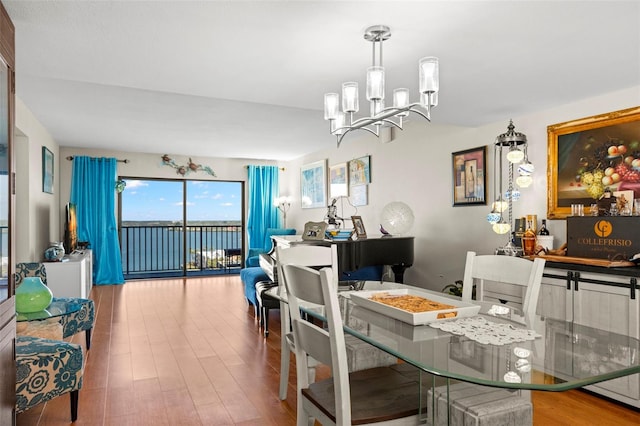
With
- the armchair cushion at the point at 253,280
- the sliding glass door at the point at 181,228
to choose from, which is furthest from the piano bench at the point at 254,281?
the sliding glass door at the point at 181,228

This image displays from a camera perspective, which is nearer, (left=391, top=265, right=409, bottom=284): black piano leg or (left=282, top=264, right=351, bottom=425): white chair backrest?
(left=282, top=264, right=351, bottom=425): white chair backrest

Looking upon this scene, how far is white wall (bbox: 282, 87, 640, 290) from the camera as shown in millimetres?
3750

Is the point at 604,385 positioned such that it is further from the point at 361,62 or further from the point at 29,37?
the point at 29,37

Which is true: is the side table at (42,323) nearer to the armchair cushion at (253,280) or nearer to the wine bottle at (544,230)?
the armchair cushion at (253,280)

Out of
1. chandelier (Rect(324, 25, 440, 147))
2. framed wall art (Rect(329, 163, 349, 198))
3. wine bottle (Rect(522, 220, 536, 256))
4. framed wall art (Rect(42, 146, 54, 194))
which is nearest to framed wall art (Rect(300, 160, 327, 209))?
framed wall art (Rect(329, 163, 349, 198))

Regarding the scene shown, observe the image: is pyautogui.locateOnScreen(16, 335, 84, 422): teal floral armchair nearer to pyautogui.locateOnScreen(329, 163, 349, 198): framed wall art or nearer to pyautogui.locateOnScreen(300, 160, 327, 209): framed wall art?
pyautogui.locateOnScreen(329, 163, 349, 198): framed wall art

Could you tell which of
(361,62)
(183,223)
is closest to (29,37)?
(361,62)

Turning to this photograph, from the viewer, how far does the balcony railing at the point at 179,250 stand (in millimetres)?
8883

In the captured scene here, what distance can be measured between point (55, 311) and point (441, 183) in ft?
12.8

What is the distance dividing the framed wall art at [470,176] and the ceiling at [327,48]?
0.49 meters

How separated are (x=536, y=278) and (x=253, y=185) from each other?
23.9 ft

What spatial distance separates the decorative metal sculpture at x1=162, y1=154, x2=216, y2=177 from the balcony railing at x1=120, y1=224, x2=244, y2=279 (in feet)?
3.76

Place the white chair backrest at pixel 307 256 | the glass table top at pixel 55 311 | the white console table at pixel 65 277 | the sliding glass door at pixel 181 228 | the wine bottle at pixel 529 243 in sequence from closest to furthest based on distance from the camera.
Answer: the white chair backrest at pixel 307 256
the glass table top at pixel 55 311
the wine bottle at pixel 529 243
the white console table at pixel 65 277
the sliding glass door at pixel 181 228

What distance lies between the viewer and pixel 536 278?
201 cm
